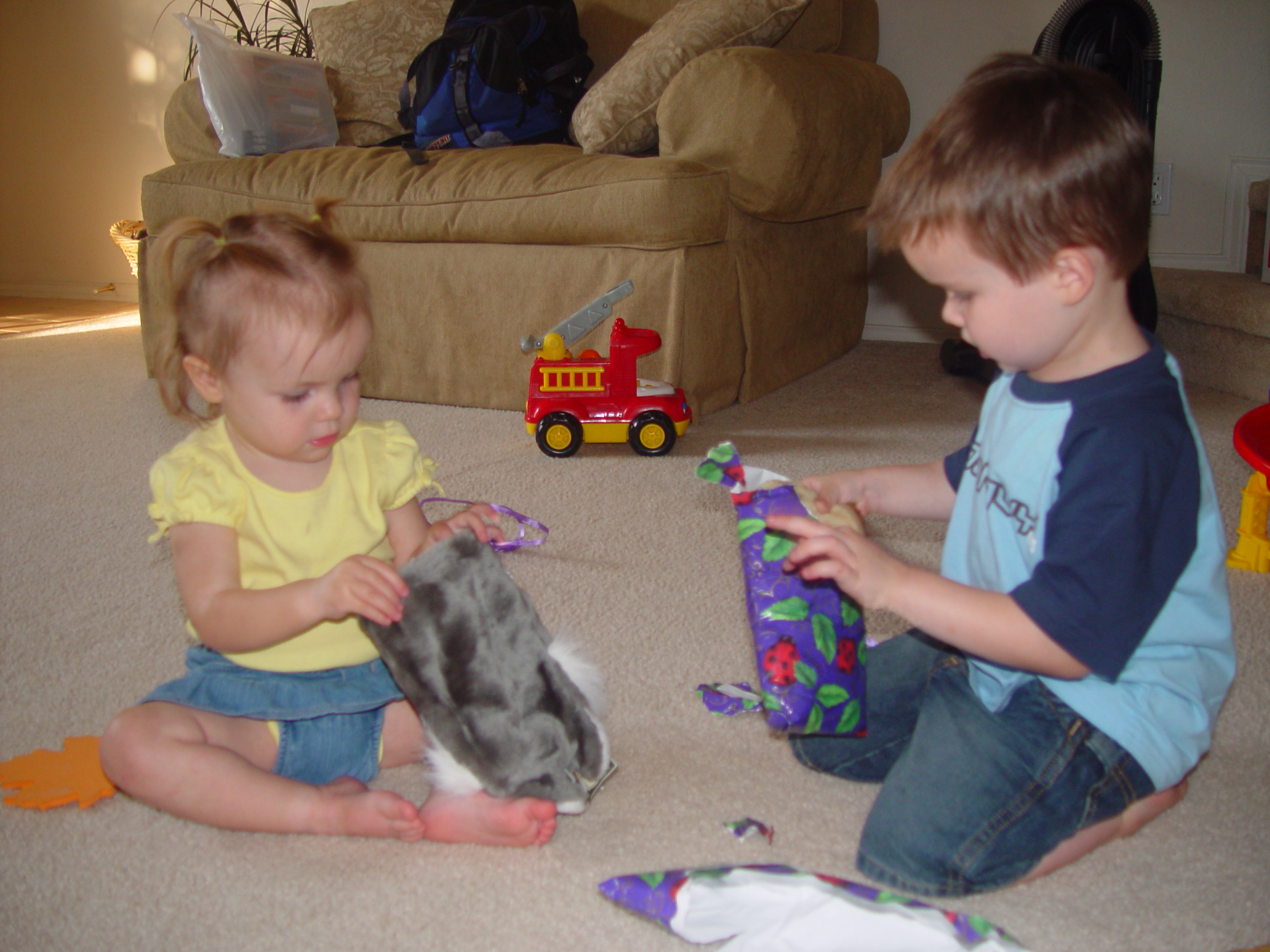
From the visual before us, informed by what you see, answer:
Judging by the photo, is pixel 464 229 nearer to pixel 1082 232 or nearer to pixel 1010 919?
pixel 1082 232

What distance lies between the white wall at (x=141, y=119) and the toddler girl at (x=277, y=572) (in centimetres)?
213

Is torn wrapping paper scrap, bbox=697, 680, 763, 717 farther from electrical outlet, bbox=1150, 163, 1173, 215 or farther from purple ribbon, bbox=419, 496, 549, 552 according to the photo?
electrical outlet, bbox=1150, 163, 1173, 215

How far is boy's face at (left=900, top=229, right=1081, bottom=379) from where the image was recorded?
70 centimetres

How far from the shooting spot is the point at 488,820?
0.78 meters

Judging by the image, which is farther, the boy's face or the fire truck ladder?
the fire truck ladder

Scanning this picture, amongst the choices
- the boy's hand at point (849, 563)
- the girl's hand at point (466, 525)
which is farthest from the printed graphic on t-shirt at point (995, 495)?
the girl's hand at point (466, 525)

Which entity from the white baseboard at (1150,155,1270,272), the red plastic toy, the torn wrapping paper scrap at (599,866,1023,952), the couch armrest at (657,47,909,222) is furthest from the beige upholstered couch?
the torn wrapping paper scrap at (599,866,1023,952)

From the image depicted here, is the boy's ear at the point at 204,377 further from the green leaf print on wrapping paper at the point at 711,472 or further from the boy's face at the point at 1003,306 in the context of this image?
the boy's face at the point at 1003,306

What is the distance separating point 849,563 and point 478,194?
146 centimetres

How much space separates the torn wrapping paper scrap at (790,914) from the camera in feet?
2.15

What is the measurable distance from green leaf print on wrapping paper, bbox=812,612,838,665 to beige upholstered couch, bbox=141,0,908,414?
107 cm

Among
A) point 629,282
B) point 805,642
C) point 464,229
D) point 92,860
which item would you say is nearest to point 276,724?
point 92,860

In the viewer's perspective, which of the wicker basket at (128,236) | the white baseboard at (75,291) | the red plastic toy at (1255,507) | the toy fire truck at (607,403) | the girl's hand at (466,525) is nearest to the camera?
the girl's hand at (466,525)

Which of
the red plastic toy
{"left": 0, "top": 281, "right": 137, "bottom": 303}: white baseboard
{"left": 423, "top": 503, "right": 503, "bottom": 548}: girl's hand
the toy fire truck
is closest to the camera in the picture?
{"left": 423, "top": 503, "right": 503, "bottom": 548}: girl's hand
